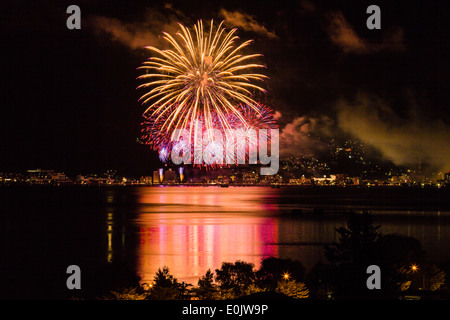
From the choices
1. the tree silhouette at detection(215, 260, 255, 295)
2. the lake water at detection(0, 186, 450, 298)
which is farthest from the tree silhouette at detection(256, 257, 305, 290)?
the lake water at detection(0, 186, 450, 298)

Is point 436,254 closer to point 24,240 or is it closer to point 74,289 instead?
point 74,289

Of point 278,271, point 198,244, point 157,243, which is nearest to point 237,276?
point 278,271

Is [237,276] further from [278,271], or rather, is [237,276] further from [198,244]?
[198,244]

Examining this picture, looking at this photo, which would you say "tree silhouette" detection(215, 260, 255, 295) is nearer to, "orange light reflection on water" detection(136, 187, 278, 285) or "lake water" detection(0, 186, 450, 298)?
"orange light reflection on water" detection(136, 187, 278, 285)

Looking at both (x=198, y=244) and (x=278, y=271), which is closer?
(x=278, y=271)

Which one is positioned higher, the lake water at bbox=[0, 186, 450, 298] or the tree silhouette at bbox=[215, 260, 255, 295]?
the tree silhouette at bbox=[215, 260, 255, 295]

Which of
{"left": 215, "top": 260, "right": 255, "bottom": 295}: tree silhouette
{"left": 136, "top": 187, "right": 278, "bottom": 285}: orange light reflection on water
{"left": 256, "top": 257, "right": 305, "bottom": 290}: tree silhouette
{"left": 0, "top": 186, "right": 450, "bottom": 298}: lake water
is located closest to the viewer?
{"left": 215, "top": 260, "right": 255, "bottom": 295}: tree silhouette

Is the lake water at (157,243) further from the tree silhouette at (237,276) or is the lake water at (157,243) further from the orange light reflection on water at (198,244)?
the tree silhouette at (237,276)

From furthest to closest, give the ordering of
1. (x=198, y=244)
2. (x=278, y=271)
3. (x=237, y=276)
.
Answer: (x=198, y=244)
(x=278, y=271)
(x=237, y=276)

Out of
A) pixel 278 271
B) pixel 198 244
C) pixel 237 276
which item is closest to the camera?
pixel 237 276

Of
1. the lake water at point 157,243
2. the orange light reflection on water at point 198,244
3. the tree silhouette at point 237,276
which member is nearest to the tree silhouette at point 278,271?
the tree silhouette at point 237,276
